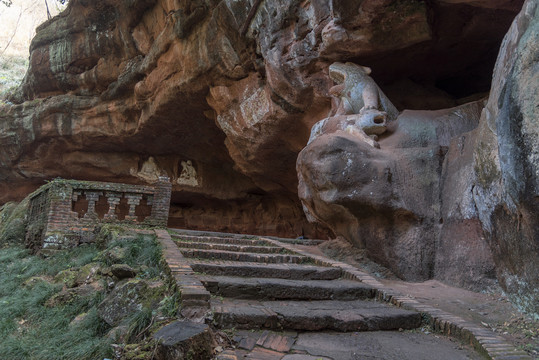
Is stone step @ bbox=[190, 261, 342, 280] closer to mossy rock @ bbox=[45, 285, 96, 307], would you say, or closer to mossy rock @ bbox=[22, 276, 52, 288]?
mossy rock @ bbox=[45, 285, 96, 307]

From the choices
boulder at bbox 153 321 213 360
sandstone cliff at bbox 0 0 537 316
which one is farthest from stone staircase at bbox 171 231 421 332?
sandstone cliff at bbox 0 0 537 316

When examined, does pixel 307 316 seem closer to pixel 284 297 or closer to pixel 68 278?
pixel 284 297

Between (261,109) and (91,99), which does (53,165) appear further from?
(261,109)

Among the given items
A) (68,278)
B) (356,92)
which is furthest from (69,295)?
(356,92)

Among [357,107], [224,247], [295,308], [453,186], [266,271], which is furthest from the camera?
[357,107]

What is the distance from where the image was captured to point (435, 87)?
8.67 m

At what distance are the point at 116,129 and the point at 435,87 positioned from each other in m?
10.5

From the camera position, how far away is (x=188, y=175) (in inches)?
604

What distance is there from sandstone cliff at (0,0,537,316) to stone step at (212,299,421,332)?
1257 mm

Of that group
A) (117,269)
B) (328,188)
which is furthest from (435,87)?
(117,269)

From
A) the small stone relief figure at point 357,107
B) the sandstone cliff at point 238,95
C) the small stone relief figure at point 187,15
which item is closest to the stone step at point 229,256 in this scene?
the sandstone cliff at point 238,95

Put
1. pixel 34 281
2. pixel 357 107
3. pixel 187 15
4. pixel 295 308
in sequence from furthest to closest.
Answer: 1. pixel 187 15
2. pixel 357 107
3. pixel 34 281
4. pixel 295 308

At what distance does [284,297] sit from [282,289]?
3.1 inches

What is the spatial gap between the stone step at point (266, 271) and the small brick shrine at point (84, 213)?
3974mm
